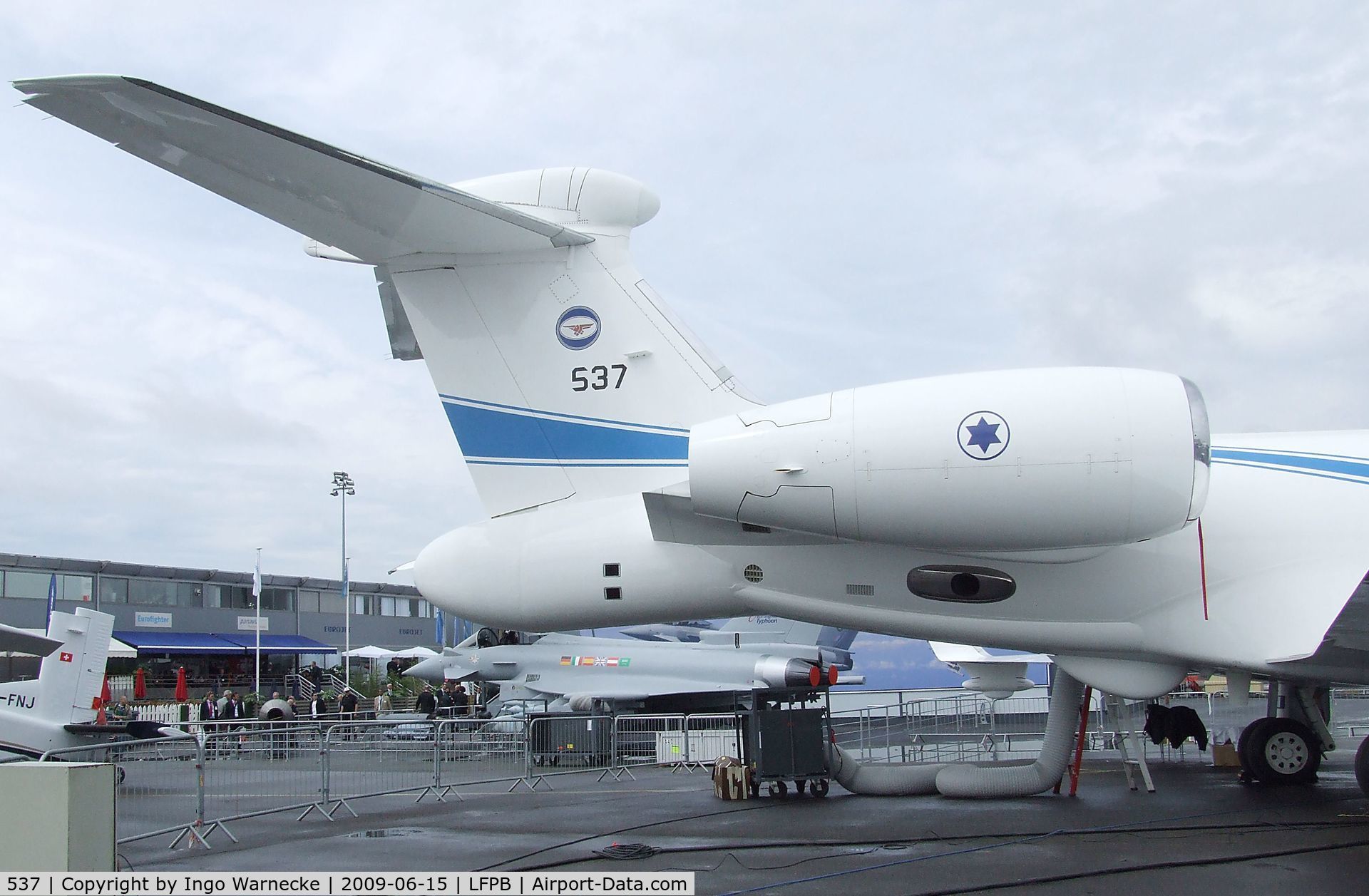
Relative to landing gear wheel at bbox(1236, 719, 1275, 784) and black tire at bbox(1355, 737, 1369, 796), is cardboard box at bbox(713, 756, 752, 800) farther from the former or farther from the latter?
black tire at bbox(1355, 737, 1369, 796)

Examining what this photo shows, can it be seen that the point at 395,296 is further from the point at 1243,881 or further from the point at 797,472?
the point at 1243,881

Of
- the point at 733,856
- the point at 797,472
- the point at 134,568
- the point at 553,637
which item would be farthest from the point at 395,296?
the point at 134,568

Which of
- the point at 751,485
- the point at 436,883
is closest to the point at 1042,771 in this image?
the point at 751,485

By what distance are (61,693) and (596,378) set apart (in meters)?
10.3

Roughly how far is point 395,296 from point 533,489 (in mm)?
1827

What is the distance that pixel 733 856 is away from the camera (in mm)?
7598

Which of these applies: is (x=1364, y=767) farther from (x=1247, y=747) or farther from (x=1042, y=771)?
(x=1247, y=747)

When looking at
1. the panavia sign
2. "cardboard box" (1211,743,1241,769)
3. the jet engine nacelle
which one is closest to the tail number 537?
the jet engine nacelle

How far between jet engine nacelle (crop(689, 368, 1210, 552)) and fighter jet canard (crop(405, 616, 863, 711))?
1503 centimetres

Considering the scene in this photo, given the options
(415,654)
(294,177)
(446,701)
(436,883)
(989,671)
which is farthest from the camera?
(415,654)

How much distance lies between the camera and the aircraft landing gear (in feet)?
36.4

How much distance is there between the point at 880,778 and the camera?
36.3 feet

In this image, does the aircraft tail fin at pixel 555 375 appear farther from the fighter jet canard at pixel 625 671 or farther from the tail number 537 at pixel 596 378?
the fighter jet canard at pixel 625 671

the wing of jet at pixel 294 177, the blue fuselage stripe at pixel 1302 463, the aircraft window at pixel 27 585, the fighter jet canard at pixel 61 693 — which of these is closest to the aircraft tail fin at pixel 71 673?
the fighter jet canard at pixel 61 693
